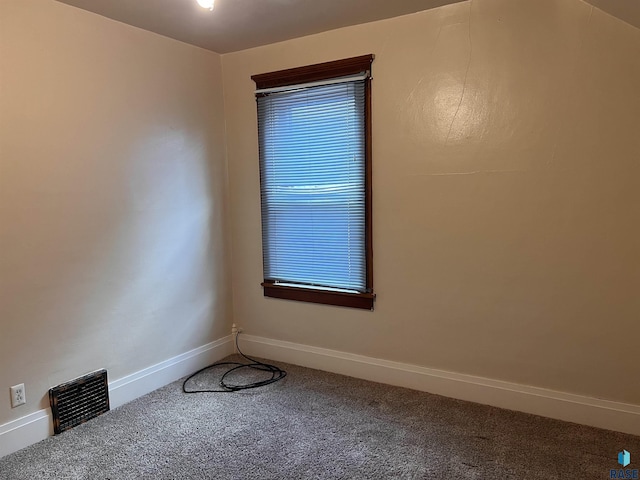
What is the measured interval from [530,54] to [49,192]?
2.74 meters

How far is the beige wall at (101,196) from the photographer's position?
2352mm

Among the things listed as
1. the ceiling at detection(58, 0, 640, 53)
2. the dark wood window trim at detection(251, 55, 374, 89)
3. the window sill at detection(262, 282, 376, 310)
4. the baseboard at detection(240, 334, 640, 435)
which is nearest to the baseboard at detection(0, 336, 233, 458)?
the baseboard at detection(240, 334, 640, 435)

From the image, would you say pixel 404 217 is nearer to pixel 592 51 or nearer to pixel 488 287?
pixel 488 287

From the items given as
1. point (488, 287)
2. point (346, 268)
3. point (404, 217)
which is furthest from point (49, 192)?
point (488, 287)

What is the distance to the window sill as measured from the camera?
10.2 feet

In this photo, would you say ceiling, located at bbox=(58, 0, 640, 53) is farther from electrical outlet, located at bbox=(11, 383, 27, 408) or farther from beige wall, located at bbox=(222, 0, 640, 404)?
electrical outlet, located at bbox=(11, 383, 27, 408)

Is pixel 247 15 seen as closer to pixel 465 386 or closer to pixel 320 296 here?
pixel 320 296

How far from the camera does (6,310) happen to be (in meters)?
2.32

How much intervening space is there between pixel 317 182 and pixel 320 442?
1.70m

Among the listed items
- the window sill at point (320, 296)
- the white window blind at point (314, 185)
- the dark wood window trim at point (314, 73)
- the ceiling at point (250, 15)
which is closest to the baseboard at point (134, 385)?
the window sill at point (320, 296)

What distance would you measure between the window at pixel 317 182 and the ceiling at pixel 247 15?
0.89ft

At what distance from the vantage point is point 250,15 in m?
2.73

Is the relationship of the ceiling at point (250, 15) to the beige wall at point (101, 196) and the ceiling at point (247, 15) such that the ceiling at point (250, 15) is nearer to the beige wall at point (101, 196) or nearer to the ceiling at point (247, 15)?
the ceiling at point (247, 15)

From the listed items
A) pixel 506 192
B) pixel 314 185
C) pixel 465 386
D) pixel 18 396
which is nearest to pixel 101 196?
pixel 18 396
